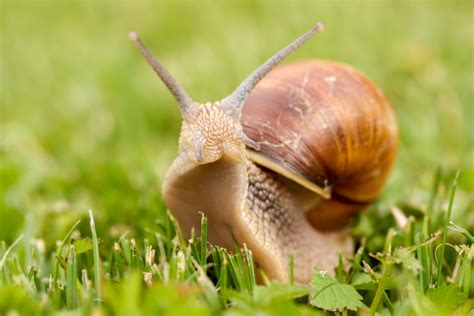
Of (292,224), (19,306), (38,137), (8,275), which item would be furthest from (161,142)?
(19,306)

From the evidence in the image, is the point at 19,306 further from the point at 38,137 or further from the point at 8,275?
the point at 38,137

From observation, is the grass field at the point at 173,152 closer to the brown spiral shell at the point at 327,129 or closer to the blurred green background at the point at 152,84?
the blurred green background at the point at 152,84

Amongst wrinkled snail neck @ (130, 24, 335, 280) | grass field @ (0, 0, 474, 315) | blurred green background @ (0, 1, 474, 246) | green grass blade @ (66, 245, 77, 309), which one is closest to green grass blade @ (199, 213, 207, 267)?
grass field @ (0, 0, 474, 315)

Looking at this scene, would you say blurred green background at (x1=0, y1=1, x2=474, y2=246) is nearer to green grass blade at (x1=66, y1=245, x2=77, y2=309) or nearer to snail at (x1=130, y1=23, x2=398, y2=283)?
snail at (x1=130, y1=23, x2=398, y2=283)

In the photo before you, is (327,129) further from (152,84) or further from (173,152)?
(152,84)

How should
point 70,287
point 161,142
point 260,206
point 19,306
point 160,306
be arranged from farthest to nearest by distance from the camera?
point 161,142 → point 260,206 → point 70,287 → point 19,306 → point 160,306

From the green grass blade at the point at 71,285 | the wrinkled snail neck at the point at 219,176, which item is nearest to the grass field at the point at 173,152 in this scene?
the green grass blade at the point at 71,285

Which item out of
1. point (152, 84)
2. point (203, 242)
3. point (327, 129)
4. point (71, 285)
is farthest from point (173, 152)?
point (71, 285)
